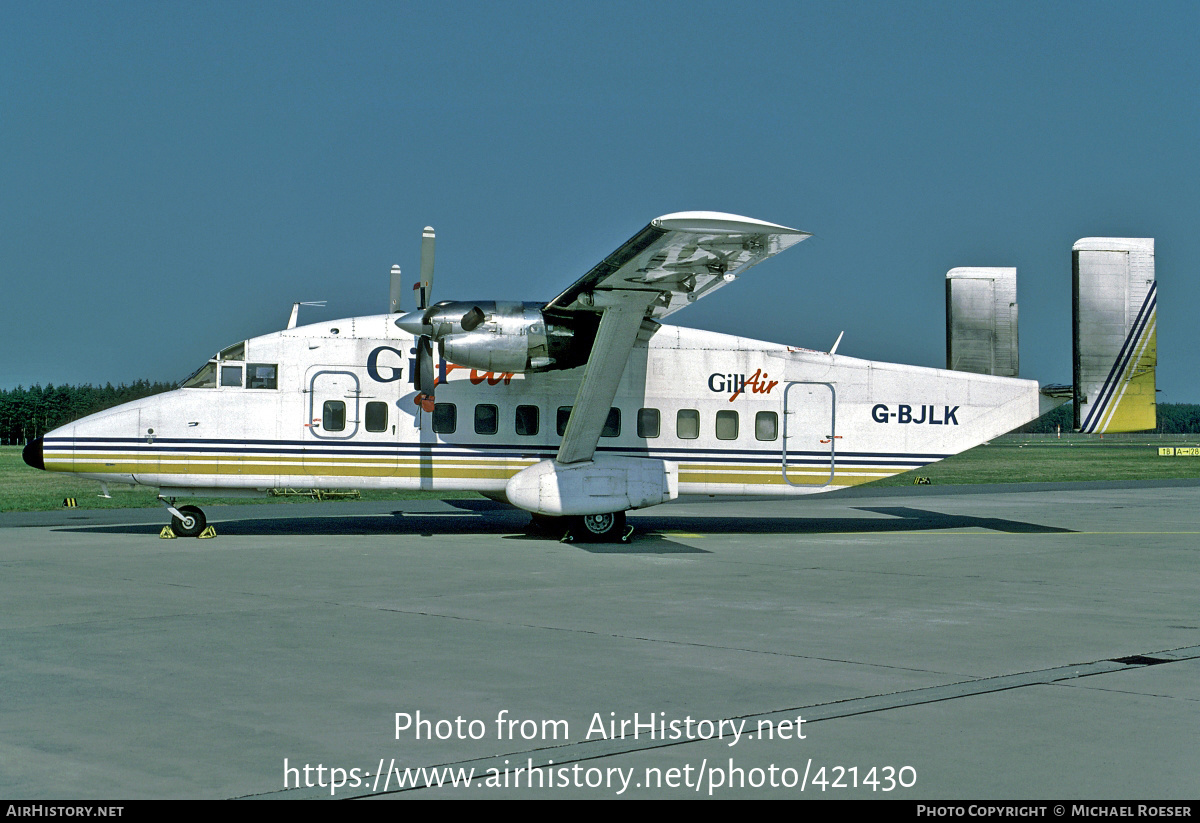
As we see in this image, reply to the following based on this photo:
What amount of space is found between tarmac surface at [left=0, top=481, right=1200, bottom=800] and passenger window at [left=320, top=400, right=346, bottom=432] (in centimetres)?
240

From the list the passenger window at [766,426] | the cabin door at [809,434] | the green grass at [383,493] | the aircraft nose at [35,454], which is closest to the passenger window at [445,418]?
the green grass at [383,493]

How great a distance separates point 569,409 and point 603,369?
6.23ft

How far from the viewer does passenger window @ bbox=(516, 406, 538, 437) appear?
1797 centimetres

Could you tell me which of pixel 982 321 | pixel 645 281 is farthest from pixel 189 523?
pixel 982 321

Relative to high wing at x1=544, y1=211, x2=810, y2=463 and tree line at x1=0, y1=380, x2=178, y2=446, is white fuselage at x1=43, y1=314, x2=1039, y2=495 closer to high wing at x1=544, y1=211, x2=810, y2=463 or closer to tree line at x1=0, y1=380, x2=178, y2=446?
high wing at x1=544, y1=211, x2=810, y2=463

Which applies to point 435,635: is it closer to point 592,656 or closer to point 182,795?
point 592,656

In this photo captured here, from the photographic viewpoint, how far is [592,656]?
319 inches

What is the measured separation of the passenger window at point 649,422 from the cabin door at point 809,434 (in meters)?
2.24

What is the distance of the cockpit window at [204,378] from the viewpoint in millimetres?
17703

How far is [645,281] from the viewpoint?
15.2 meters

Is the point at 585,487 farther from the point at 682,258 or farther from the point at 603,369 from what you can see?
the point at 682,258
